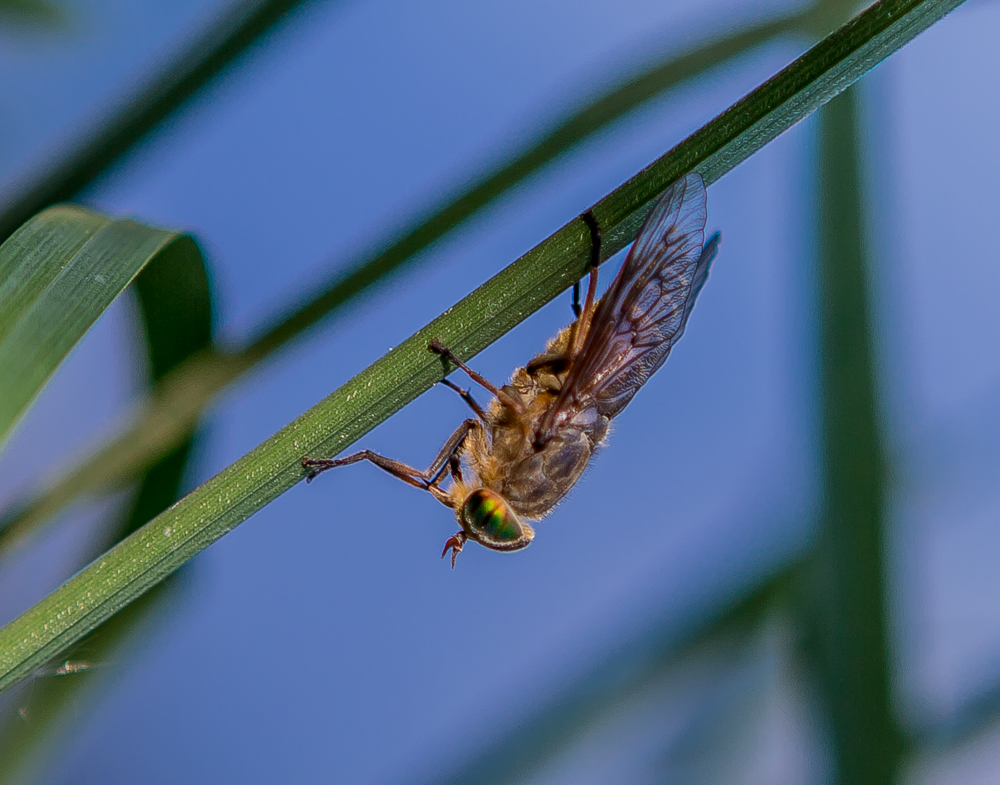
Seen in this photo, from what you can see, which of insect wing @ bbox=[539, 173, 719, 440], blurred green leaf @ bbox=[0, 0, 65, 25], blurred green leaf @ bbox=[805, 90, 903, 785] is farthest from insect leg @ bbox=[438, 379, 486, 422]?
blurred green leaf @ bbox=[0, 0, 65, 25]

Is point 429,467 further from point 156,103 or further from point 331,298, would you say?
point 156,103

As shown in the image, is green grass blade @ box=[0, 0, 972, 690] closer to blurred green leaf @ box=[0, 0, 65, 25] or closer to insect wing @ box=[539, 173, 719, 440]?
insect wing @ box=[539, 173, 719, 440]

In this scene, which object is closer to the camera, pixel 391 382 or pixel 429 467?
pixel 391 382

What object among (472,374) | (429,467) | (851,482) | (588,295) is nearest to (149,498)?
(429,467)

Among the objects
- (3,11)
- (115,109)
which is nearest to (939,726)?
(115,109)

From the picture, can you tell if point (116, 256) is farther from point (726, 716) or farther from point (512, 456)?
point (726, 716)
